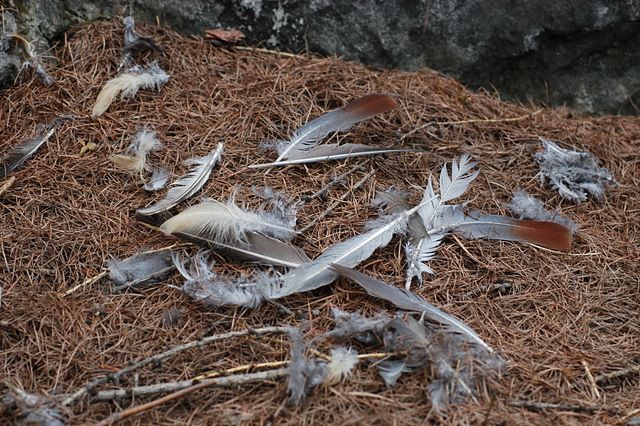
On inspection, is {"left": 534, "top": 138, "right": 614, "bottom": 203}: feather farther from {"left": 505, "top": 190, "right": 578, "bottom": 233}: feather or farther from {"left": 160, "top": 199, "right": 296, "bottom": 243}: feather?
{"left": 160, "top": 199, "right": 296, "bottom": 243}: feather

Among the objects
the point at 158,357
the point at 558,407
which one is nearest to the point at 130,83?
the point at 158,357

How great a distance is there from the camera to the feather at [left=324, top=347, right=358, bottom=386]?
242 cm

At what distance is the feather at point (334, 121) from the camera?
3404 millimetres

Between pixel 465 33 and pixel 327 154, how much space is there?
150 cm

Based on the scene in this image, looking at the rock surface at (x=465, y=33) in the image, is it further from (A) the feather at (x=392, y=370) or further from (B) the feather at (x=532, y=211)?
(A) the feather at (x=392, y=370)

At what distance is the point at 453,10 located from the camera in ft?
13.7

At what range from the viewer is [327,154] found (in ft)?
11.1

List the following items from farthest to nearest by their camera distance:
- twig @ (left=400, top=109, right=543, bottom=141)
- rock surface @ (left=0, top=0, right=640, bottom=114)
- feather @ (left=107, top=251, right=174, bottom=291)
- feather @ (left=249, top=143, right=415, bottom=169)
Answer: rock surface @ (left=0, top=0, right=640, bottom=114) → twig @ (left=400, top=109, right=543, bottom=141) → feather @ (left=249, top=143, right=415, bottom=169) → feather @ (left=107, top=251, right=174, bottom=291)

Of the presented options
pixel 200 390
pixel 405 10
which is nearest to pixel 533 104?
pixel 405 10

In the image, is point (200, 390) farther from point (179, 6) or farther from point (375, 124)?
point (179, 6)

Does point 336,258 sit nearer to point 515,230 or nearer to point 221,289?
point 221,289

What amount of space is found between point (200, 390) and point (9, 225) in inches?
Result: 50.7

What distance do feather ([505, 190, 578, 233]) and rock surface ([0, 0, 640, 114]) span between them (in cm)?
128

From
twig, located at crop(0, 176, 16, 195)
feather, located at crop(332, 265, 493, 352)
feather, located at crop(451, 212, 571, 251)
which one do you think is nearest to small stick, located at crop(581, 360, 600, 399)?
feather, located at crop(332, 265, 493, 352)
